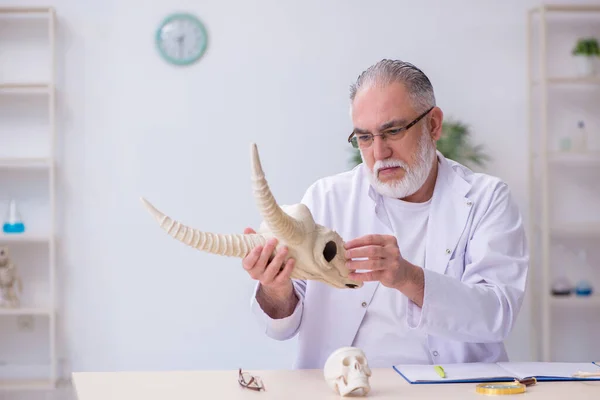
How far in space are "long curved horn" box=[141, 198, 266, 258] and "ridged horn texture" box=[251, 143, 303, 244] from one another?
7cm

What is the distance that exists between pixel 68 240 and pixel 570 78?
2936mm

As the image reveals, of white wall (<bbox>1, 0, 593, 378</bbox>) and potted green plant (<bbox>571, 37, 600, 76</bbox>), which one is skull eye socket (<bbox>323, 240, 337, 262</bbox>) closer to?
white wall (<bbox>1, 0, 593, 378</bbox>)

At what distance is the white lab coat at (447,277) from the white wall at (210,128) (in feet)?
7.48

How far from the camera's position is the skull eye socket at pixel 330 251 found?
6.05 ft

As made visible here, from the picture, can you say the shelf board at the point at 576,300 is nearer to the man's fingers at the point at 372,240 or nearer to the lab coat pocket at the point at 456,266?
the lab coat pocket at the point at 456,266

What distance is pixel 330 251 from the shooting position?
185 centimetres

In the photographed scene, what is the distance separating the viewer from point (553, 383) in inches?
70.1

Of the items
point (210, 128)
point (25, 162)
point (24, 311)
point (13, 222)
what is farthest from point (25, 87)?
point (24, 311)

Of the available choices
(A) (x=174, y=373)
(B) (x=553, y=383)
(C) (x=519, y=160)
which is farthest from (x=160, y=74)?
(B) (x=553, y=383)

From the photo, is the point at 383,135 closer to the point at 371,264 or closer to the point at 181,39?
the point at 371,264

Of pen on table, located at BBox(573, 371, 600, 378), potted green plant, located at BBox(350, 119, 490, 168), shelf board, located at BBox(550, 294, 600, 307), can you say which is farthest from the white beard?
shelf board, located at BBox(550, 294, 600, 307)

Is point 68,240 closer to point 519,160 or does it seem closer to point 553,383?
point 519,160

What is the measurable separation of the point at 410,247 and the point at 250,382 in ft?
2.53

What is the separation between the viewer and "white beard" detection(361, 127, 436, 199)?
227 centimetres
